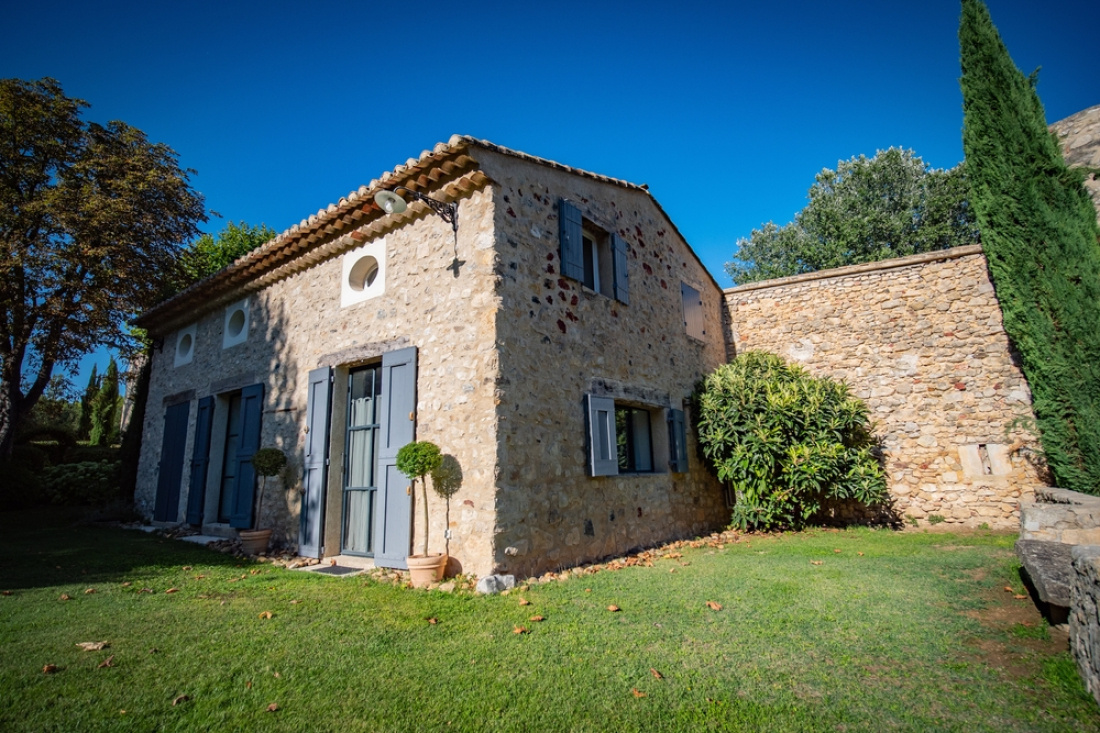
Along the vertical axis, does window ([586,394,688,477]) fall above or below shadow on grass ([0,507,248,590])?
above

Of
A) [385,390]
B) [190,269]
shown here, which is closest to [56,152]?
[190,269]

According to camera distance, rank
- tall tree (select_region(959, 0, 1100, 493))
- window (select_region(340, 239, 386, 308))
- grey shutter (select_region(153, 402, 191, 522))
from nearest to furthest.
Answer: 1. window (select_region(340, 239, 386, 308))
2. tall tree (select_region(959, 0, 1100, 493))
3. grey shutter (select_region(153, 402, 191, 522))

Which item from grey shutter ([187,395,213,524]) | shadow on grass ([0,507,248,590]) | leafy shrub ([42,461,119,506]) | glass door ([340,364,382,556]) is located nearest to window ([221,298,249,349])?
grey shutter ([187,395,213,524])

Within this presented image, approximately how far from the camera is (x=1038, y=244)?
25.6 ft

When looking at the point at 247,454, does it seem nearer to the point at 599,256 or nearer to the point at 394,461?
the point at 394,461

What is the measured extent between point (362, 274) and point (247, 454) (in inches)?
134

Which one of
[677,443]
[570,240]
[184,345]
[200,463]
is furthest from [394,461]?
[184,345]

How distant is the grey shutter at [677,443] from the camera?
7672 mm

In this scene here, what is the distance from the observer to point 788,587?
4488 mm

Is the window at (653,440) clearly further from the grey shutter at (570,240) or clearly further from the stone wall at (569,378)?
the grey shutter at (570,240)

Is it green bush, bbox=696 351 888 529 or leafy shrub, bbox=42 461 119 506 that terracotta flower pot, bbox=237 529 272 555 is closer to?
green bush, bbox=696 351 888 529

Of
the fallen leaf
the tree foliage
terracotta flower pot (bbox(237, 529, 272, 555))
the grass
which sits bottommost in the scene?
the grass

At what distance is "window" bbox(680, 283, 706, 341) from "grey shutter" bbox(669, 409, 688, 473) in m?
1.93

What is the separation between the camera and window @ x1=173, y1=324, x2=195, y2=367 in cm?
1000
